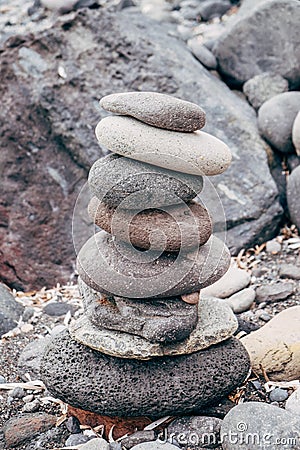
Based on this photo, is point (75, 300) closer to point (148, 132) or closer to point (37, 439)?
point (37, 439)

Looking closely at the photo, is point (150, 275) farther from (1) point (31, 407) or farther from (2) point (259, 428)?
(1) point (31, 407)

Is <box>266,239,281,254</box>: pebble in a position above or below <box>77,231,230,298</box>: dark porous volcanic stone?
below

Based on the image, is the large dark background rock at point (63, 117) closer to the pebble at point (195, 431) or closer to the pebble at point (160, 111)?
the pebble at point (160, 111)

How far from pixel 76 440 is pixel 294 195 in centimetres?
331

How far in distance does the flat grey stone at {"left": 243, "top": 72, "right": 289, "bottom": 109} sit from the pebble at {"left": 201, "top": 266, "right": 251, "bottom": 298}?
2803 mm

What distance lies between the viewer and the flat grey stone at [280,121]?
6.29 m

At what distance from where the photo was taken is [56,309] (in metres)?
5.14

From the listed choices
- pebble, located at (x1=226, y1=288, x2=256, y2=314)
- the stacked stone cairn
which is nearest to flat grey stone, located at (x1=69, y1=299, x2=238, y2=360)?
the stacked stone cairn

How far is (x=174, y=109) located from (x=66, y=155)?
3.58 meters

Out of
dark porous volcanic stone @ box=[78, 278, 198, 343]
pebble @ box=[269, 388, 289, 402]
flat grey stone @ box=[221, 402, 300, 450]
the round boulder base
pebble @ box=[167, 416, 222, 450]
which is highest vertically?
the round boulder base

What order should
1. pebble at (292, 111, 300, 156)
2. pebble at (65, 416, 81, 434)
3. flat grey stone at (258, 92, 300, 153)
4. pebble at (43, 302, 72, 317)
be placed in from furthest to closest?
flat grey stone at (258, 92, 300, 153) → pebble at (292, 111, 300, 156) → pebble at (43, 302, 72, 317) → pebble at (65, 416, 81, 434)

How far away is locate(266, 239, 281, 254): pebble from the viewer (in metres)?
5.68

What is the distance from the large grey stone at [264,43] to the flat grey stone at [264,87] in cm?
9

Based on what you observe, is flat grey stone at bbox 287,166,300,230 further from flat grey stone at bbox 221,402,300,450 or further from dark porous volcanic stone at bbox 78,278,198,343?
flat grey stone at bbox 221,402,300,450
